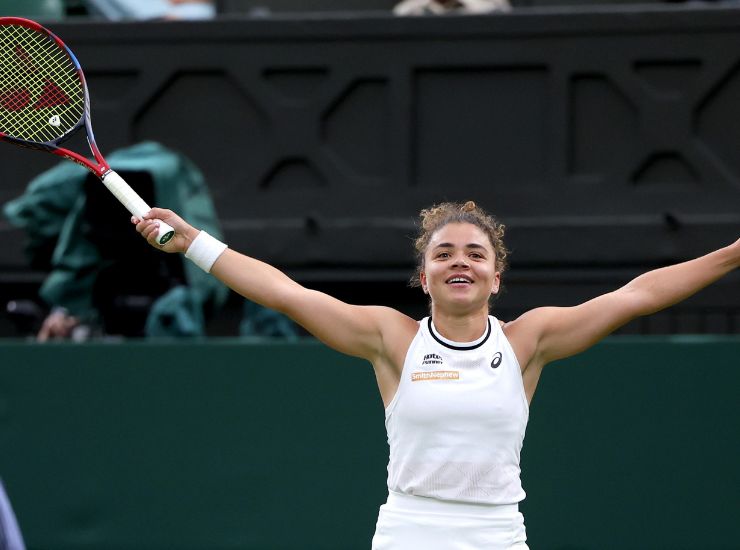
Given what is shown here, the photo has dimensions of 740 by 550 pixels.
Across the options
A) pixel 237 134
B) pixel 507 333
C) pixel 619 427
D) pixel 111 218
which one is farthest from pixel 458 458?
pixel 237 134

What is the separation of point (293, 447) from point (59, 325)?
1.54 meters

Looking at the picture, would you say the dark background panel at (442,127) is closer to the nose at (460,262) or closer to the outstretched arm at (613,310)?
the outstretched arm at (613,310)

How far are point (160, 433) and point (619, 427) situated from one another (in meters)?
2.17

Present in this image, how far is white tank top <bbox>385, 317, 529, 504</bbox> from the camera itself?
14.6 ft

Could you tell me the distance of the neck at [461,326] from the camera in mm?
4570

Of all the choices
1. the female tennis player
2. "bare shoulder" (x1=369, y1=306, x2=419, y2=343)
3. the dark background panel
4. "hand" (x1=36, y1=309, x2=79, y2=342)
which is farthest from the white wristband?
the dark background panel

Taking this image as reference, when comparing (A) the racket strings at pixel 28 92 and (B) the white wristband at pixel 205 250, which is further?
(A) the racket strings at pixel 28 92

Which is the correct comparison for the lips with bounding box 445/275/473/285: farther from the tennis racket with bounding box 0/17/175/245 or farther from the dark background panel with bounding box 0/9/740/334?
the dark background panel with bounding box 0/9/740/334

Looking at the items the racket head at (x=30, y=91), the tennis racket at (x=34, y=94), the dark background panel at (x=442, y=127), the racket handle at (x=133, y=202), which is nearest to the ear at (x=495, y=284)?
the racket handle at (x=133, y=202)

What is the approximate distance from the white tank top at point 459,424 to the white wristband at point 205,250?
65cm

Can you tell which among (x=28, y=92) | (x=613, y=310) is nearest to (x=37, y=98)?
(x=28, y=92)

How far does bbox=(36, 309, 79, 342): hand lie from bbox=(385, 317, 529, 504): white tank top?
13.6ft

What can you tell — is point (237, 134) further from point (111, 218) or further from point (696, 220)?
point (696, 220)

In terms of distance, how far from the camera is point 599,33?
845 centimetres
